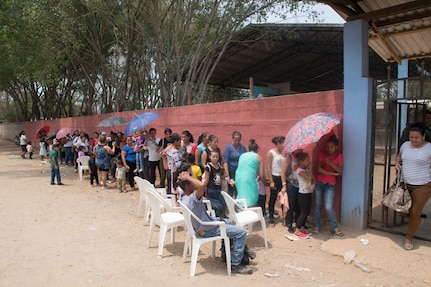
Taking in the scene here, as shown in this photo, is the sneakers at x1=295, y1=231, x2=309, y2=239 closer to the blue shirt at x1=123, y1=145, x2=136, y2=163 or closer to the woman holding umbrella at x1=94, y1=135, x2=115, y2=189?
the blue shirt at x1=123, y1=145, x2=136, y2=163

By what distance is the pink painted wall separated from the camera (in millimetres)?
5820

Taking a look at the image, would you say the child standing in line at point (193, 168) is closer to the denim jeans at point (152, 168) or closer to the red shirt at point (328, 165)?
the red shirt at point (328, 165)

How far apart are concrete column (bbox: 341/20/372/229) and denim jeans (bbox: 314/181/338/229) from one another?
264mm

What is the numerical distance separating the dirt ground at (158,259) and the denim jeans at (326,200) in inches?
10.2

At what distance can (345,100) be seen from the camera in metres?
5.33

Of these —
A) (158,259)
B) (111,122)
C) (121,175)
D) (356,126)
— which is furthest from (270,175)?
(111,122)

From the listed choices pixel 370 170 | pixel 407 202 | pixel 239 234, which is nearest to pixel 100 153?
pixel 239 234

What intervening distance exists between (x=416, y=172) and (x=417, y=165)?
93mm

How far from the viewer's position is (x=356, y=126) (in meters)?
Result: 5.19

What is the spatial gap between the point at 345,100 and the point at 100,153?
658 cm

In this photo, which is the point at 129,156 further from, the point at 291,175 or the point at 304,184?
the point at 304,184

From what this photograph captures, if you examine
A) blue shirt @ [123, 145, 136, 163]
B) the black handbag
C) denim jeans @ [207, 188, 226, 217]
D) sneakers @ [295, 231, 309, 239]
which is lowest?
sneakers @ [295, 231, 309, 239]

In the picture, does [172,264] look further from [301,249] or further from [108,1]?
[108,1]

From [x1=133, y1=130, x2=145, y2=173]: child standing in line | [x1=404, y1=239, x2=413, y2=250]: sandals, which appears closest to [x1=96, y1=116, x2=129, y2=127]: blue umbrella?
[x1=133, y1=130, x2=145, y2=173]: child standing in line
